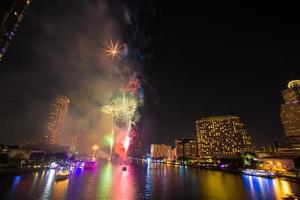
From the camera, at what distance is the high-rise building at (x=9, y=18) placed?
57.9m

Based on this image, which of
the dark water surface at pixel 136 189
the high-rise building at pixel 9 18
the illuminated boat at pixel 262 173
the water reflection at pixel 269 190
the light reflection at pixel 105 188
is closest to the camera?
the dark water surface at pixel 136 189

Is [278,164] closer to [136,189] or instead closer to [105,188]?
[136,189]

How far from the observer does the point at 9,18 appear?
2387 inches

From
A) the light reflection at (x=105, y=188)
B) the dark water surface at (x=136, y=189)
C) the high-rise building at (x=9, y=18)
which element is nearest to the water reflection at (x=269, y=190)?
the dark water surface at (x=136, y=189)

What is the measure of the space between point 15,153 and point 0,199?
9892cm

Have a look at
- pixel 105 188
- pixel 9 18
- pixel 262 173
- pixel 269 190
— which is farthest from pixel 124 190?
pixel 9 18

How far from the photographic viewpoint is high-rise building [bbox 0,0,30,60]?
57938mm

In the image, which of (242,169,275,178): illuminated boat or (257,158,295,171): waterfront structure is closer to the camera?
(242,169,275,178): illuminated boat

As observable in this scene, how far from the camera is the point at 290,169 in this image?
81.0m

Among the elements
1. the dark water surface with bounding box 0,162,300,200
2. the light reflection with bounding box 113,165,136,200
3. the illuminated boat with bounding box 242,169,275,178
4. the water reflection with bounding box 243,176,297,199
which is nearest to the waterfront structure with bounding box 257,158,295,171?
the illuminated boat with bounding box 242,169,275,178

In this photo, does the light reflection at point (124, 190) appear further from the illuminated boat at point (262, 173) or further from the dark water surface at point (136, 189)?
the illuminated boat at point (262, 173)

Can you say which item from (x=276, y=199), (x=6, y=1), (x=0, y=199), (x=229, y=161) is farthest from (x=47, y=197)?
(x=229, y=161)

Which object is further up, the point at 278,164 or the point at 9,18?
the point at 9,18

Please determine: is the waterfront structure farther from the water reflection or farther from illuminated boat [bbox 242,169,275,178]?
the water reflection
